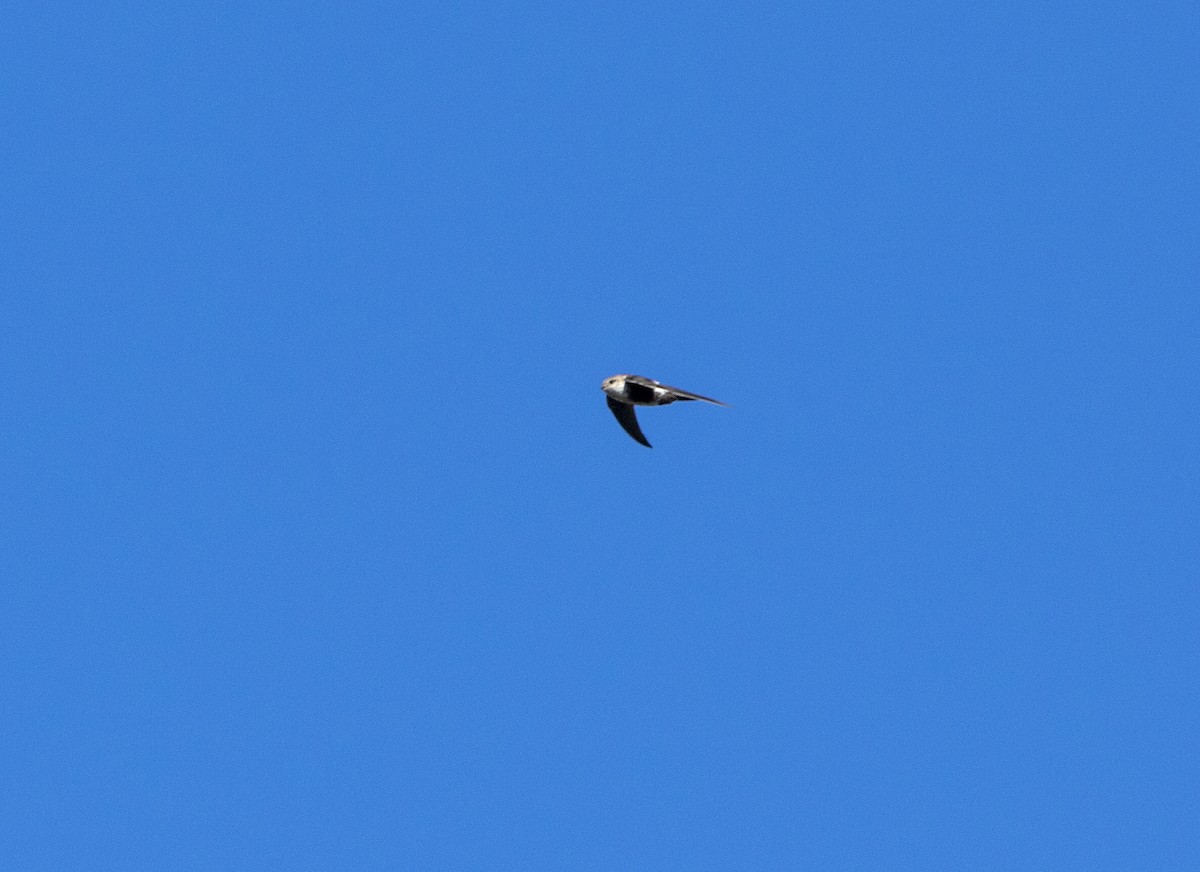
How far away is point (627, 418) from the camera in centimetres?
→ 9200

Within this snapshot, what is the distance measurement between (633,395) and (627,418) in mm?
5589

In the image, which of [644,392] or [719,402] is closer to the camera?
[719,402]

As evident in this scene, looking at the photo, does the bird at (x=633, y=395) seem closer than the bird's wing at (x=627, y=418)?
Yes

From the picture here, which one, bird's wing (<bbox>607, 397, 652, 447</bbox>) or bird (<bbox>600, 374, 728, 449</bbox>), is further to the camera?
bird's wing (<bbox>607, 397, 652, 447</bbox>)

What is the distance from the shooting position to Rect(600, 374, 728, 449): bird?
83500 mm

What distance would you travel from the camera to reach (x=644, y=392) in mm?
85438

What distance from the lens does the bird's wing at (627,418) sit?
91188mm

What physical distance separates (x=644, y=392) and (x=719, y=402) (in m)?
9.20

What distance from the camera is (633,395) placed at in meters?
86.5

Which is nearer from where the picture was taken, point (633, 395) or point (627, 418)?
point (633, 395)

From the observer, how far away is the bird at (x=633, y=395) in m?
83.5

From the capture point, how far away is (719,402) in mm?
76688

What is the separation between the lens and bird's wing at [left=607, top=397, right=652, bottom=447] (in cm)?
9119
